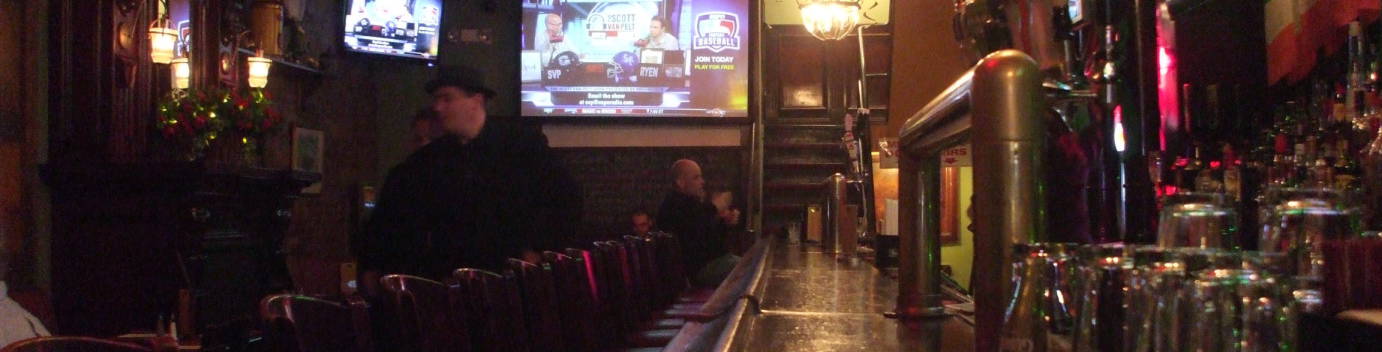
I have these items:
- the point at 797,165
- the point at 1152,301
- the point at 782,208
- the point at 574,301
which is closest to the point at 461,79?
the point at 574,301

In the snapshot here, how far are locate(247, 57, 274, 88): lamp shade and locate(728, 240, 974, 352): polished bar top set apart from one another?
19.9ft

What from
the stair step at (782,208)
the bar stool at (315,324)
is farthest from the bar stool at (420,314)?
the stair step at (782,208)

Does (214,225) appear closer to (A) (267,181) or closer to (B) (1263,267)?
(A) (267,181)

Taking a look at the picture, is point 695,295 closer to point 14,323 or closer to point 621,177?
point 14,323

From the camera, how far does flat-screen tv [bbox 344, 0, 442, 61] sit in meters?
10.5

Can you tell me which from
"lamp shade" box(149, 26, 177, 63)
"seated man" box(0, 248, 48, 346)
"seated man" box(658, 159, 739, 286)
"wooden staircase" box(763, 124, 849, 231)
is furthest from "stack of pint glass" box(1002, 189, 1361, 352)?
"wooden staircase" box(763, 124, 849, 231)

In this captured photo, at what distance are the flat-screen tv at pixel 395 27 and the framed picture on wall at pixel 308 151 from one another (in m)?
0.86

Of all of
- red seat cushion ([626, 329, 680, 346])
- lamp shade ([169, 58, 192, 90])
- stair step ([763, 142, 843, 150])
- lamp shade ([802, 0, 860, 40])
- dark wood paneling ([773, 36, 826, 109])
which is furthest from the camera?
dark wood paneling ([773, 36, 826, 109])

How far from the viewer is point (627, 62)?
12.4 meters

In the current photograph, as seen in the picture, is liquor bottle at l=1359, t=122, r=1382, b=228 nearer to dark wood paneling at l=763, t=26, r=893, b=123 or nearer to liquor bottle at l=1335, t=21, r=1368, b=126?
liquor bottle at l=1335, t=21, r=1368, b=126

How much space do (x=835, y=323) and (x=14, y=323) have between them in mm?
3374

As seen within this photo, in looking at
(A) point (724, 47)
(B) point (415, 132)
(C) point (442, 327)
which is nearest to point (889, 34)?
(A) point (724, 47)

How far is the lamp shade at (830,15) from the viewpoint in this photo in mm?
8695

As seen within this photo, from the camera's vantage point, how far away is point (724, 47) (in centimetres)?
1223
